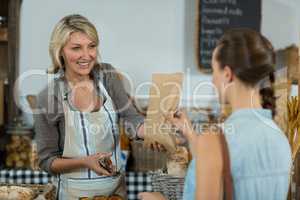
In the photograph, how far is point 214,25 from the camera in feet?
5.98

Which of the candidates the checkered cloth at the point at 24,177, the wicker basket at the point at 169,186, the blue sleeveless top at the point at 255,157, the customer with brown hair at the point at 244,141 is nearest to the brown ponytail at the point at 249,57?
the customer with brown hair at the point at 244,141

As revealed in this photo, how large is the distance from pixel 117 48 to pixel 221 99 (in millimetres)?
458

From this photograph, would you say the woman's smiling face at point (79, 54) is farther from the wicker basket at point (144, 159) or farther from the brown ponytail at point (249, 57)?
the brown ponytail at point (249, 57)

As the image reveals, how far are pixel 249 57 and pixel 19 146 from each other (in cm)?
102

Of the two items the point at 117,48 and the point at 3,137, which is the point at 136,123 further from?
the point at 3,137

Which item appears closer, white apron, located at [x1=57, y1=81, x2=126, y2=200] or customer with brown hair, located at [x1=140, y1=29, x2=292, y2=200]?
customer with brown hair, located at [x1=140, y1=29, x2=292, y2=200]

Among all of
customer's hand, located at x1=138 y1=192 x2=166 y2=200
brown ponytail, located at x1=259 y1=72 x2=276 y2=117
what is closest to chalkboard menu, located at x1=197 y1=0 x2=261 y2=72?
brown ponytail, located at x1=259 y1=72 x2=276 y2=117

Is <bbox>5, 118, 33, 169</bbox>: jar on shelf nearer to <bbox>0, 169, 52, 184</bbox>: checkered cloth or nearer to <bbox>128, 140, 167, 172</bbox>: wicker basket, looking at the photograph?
<bbox>0, 169, 52, 184</bbox>: checkered cloth

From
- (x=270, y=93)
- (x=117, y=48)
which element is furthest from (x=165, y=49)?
(x=270, y=93)

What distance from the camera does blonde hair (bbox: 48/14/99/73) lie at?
1.81 m

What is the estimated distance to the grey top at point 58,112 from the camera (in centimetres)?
183

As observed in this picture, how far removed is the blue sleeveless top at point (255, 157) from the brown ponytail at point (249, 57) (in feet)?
0.33

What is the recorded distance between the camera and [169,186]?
5.85 ft

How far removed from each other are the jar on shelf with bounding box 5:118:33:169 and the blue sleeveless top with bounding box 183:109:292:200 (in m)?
0.70
